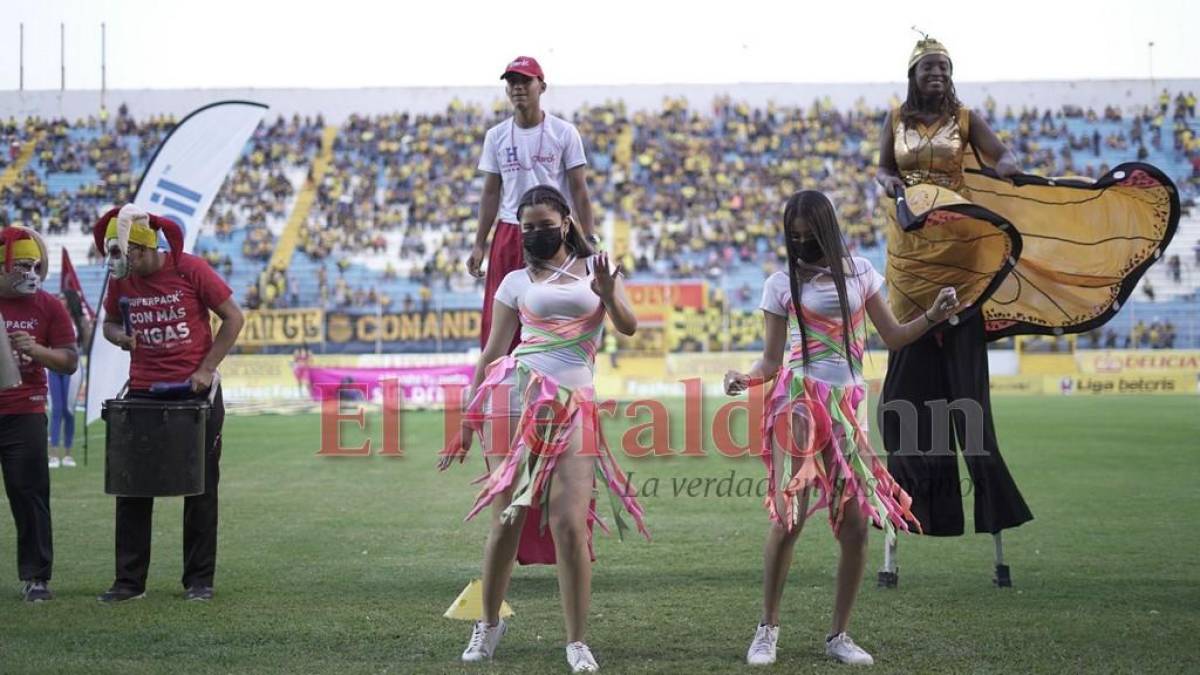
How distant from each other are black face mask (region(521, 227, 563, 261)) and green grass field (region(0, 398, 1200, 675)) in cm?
157

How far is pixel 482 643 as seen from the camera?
17.5 ft

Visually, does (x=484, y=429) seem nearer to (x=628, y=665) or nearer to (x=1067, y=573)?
(x=628, y=665)

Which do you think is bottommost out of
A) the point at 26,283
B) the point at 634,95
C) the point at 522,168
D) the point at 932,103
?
the point at 26,283

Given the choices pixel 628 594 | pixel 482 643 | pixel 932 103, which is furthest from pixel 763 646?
pixel 932 103

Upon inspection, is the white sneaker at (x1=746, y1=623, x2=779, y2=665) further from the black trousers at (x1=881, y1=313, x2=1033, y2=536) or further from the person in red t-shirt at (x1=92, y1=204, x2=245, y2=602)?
the person in red t-shirt at (x1=92, y1=204, x2=245, y2=602)

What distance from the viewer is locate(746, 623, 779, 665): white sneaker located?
5227 mm

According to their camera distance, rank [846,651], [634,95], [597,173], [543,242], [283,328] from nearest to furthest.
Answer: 1. [846,651]
2. [543,242]
3. [283,328]
4. [597,173]
5. [634,95]

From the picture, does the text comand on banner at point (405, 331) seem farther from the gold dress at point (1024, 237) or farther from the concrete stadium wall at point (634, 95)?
the gold dress at point (1024, 237)

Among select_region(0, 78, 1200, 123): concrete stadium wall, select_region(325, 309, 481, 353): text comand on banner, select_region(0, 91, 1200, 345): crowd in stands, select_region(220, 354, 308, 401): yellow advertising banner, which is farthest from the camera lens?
select_region(0, 78, 1200, 123): concrete stadium wall

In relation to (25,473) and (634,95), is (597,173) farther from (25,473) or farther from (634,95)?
(25,473)

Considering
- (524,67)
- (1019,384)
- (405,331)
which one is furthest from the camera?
(1019,384)

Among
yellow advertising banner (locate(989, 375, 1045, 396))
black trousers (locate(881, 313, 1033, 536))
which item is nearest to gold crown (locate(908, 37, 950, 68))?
black trousers (locate(881, 313, 1033, 536))

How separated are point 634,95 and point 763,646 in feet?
135

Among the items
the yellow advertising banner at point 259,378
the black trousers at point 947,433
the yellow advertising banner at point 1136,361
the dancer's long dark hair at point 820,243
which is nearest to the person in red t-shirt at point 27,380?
the dancer's long dark hair at point 820,243
